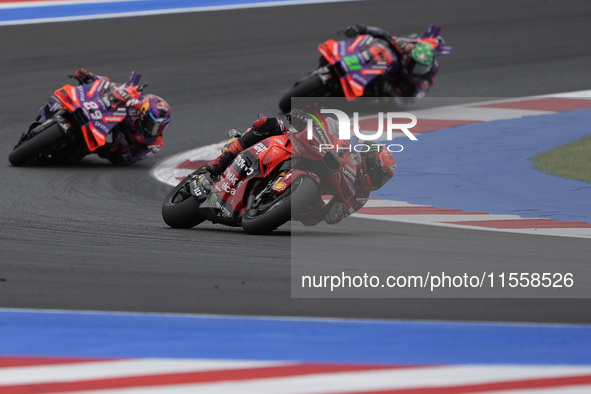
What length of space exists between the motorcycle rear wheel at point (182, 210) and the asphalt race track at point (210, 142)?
0.14m

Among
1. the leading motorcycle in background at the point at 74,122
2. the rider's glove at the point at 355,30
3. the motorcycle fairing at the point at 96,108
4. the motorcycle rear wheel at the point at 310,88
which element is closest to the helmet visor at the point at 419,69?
the rider's glove at the point at 355,30

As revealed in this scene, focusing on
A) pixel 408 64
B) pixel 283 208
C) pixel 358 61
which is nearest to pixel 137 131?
pixel 358 61

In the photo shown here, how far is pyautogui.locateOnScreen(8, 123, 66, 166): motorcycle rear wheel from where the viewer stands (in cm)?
1177

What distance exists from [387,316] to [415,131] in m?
8.73

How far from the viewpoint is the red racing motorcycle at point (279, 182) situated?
753cm

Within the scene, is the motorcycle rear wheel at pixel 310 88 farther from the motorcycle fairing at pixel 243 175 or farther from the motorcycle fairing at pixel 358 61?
the motorcycle fairing at pixel 243 175

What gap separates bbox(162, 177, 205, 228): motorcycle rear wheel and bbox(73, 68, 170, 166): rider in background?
11.6 ft

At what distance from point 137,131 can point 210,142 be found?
5.09 feet

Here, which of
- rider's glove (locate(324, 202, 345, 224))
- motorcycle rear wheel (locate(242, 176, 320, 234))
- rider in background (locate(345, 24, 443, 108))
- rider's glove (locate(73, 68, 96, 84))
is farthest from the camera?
rider in background (locate(345, 24, 443, 108))

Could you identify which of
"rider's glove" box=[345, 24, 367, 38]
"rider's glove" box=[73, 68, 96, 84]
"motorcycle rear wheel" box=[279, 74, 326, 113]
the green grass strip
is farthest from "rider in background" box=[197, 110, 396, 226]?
"rider's glove" box=[345, 24, 367, 38]

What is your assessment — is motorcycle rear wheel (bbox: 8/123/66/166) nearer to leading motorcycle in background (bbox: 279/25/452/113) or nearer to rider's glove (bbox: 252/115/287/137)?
leading motorcycle in background (bbox: 279/25/452/113)

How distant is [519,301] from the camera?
5.98 meters

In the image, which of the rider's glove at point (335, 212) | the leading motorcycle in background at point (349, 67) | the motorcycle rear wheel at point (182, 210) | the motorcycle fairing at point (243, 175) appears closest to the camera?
the motorcycle fairing at point (243, 175)

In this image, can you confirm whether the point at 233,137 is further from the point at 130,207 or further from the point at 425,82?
the point at 425,82
